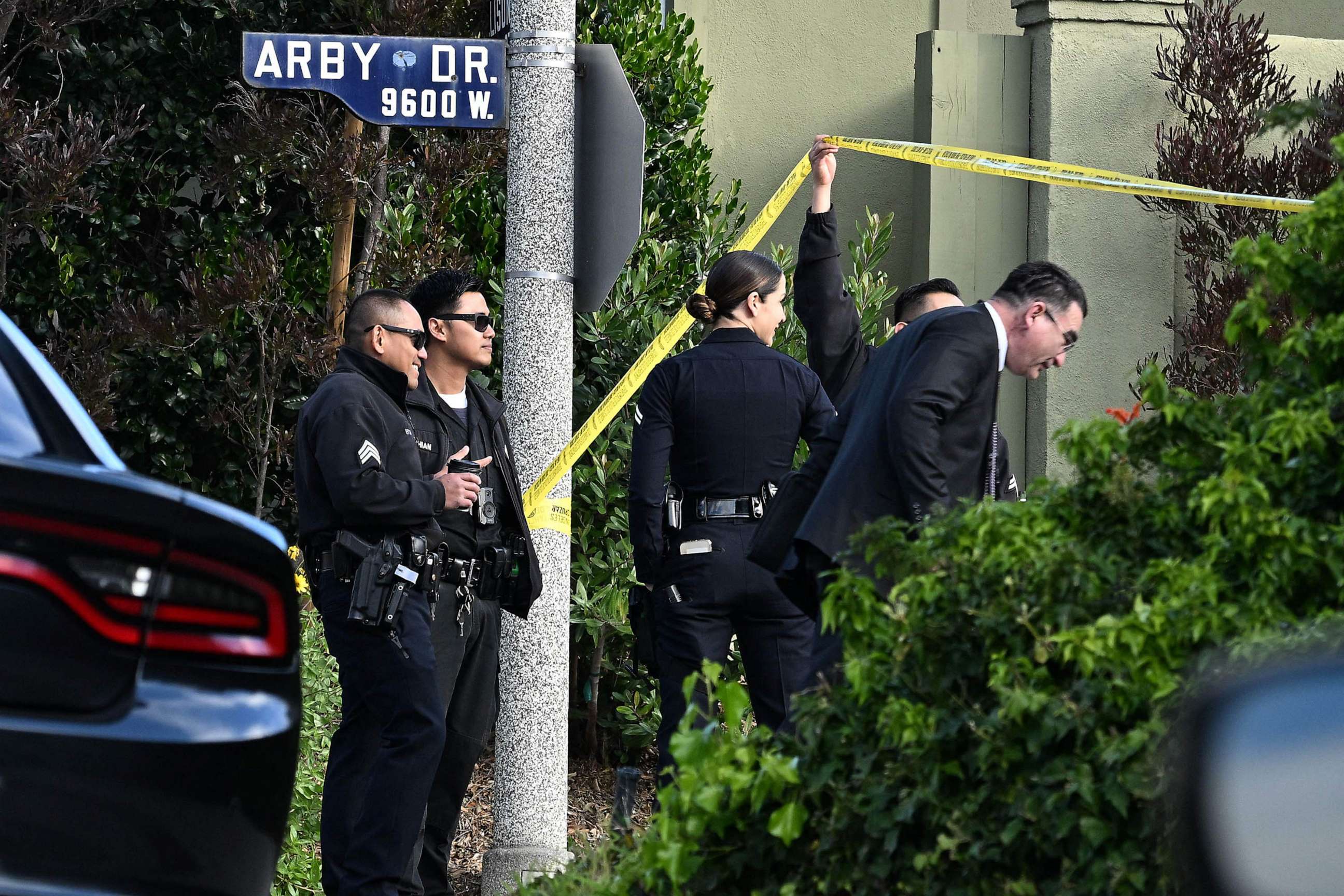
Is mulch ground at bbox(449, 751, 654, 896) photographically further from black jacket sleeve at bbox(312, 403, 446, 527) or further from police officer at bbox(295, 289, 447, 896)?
black jacket sleeve at bbox(312, 403, 446, 527)

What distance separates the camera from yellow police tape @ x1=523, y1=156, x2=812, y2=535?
5.44 meters

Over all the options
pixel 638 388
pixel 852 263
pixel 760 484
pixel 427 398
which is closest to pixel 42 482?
pixel 427 398

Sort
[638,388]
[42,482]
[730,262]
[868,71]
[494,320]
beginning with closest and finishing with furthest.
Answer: [42,482] < [730,262] < [638,388] < [494,320] < [868,71]

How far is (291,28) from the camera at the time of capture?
8.28 meters

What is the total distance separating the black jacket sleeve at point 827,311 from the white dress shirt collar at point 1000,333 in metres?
1.45

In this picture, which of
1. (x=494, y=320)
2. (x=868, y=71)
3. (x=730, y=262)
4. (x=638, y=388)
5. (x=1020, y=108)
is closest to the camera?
(x=730, y=262)

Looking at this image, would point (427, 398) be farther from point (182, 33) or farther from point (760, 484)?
point (182, 33)

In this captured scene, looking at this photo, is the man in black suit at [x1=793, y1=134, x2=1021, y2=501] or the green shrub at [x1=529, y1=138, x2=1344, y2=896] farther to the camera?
the man in black suit at [x1=793, y1=134, x2=1021, y2=501]

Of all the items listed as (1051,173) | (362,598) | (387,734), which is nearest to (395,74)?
(362,598)

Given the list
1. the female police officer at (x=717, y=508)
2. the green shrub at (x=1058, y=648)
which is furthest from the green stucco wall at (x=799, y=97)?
the green shrub at (x=1058, y=648)

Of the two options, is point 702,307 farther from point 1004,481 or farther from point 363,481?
point 363,481

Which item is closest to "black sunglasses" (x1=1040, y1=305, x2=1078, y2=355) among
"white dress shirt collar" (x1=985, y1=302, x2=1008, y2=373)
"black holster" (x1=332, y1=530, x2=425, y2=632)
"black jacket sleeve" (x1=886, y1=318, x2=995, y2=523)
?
"white dress shirt collar" (x1=985, y1=302, x2=1008, y2=373)

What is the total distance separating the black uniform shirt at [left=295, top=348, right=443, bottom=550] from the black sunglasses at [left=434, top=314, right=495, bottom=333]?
416 millimetres

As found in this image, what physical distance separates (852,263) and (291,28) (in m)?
3.01
